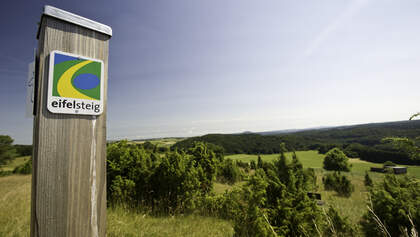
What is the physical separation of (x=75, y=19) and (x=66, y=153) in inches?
33.9

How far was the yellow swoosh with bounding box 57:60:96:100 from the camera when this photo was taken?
98cm

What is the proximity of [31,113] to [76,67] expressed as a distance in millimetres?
383

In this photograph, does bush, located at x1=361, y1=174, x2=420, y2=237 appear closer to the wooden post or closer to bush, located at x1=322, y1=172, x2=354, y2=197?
the wooden post

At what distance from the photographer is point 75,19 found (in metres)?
1.05

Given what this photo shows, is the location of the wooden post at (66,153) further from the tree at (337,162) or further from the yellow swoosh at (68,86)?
the tree at (337,162)

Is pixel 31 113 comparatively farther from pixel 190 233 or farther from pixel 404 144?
pixel 404 144

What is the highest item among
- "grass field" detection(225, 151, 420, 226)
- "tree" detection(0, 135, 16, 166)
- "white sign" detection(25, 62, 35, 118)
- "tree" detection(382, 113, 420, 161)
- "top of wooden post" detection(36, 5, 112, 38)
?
"top of wooden post" detection(36, 5, 112, 38)

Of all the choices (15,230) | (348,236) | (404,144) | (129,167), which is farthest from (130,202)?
(348,236)

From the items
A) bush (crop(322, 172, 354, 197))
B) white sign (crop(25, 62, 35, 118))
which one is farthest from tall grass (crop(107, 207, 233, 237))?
bush (crop(322, 172, 354, 197))

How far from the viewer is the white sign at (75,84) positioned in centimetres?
95

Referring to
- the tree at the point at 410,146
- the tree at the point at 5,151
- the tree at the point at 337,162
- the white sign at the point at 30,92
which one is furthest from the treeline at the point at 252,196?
the tree at the point at 337,162

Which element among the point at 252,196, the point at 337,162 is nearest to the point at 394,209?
the point at 252,196

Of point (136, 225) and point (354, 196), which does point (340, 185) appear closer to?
point (354, 196)

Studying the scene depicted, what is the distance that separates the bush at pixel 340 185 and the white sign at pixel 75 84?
29.5 meters
